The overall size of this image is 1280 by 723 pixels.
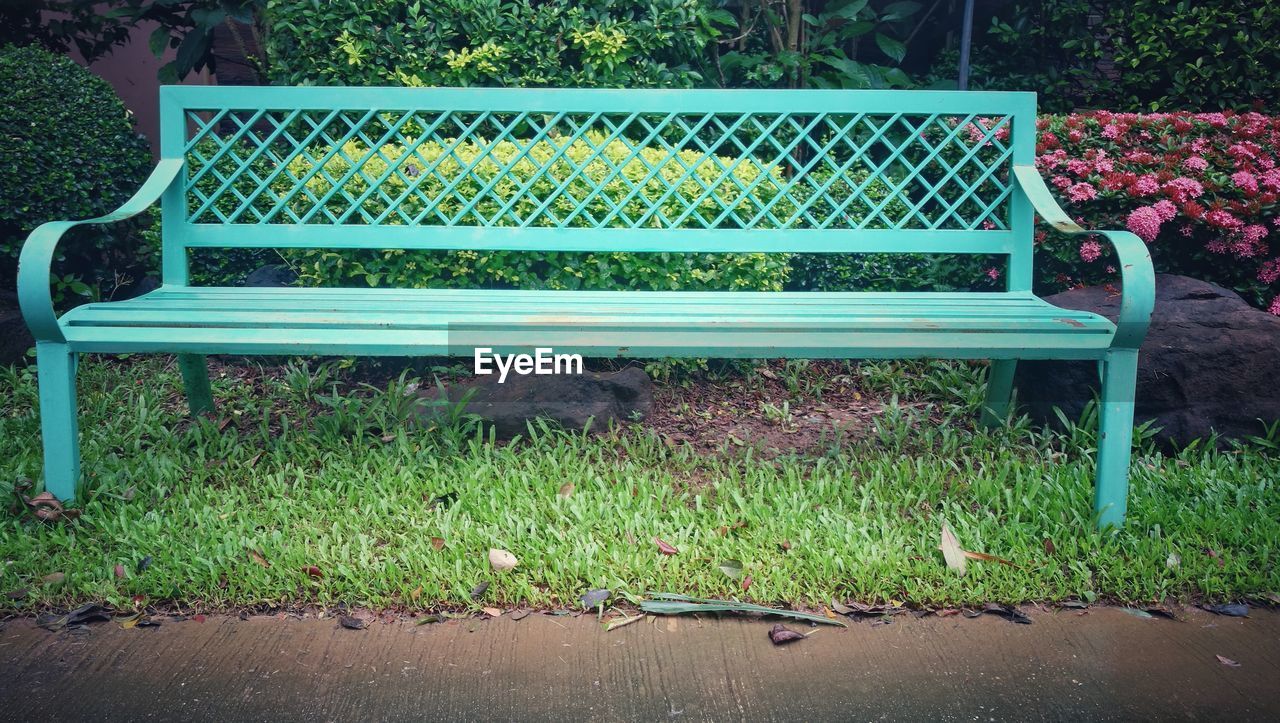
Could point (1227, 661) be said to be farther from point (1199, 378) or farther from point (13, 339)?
point (13, 339)

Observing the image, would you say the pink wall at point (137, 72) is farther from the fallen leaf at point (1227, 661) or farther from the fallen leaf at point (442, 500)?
the fallen leaf at point (1227, 661)

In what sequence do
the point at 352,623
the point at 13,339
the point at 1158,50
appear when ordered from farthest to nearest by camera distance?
the point at 1158,50 < the point at 13,339 < the point at 352,623

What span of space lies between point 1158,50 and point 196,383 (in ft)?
14.8

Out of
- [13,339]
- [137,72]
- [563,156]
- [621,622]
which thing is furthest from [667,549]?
[137,72]

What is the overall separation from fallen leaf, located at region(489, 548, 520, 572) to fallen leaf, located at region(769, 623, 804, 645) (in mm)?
642

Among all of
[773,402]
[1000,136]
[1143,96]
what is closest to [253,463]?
[773,402]

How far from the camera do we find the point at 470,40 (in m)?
4.08

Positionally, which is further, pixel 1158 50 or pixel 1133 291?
pixel 1158 50

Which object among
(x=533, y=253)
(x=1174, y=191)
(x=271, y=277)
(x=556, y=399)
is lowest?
(x=556, y=399)

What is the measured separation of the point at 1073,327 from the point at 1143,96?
3.03 m

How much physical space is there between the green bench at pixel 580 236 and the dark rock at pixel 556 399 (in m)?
0.35

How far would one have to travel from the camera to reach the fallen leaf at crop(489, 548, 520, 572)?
2.31 meters

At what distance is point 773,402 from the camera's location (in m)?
3.72

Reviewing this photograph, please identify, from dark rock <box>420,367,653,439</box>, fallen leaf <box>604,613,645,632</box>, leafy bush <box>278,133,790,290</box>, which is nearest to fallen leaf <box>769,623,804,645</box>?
fallen leaf <box>604,613,645,632</box>
